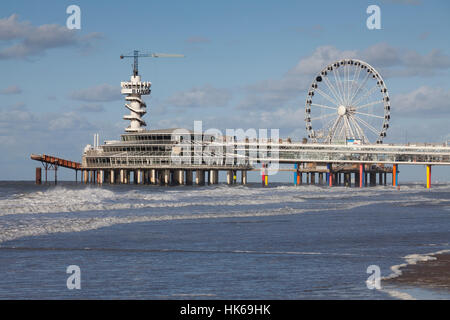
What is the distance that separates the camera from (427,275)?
1458 cm

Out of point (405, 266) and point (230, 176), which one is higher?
point (405, 266)

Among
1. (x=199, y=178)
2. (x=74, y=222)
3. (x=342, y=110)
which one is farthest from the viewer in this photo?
(x=199, y=178)

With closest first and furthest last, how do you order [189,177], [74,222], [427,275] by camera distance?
1. [427,275]
2. [74,222]
3. [189,177]

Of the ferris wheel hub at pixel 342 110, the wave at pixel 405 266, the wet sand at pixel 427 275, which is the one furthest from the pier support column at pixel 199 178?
the wet sand at pixel 427 275

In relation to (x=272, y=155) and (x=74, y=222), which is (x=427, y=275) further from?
(x=272, y=155)

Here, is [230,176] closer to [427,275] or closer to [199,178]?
[199,178]

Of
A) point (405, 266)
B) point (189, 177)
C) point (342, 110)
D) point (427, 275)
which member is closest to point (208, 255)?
point (405, 266)

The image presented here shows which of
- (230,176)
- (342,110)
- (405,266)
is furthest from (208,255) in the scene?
(230,176)

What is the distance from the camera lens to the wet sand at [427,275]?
44.1 feet

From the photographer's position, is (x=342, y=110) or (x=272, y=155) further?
(x=272, y=155)

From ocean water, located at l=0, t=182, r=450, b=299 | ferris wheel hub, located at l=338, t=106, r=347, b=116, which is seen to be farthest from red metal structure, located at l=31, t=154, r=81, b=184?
ocean water, located at l=0, t=182, r=450, b=299

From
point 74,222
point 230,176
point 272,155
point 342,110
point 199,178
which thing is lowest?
point 199,178
